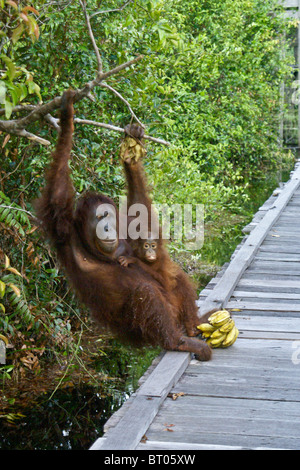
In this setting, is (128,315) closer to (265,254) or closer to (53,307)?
(53,307)

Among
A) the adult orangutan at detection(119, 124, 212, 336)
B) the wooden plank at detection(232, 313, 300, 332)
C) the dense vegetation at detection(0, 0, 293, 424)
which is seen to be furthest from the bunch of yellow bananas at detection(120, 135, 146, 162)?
the wooden plank at detection(232, 313, 300, 332)

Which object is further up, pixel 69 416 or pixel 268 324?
pixel 268 324

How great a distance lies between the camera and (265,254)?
6.28 metres

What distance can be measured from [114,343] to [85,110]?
6.37 feet

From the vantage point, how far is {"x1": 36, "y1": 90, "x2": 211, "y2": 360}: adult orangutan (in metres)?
3.53

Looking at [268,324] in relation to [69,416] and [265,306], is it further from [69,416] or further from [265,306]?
Result: [69,416]

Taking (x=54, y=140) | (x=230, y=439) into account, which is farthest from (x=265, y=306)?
(x=230, y=439)

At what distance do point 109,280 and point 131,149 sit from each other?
0.71 meters

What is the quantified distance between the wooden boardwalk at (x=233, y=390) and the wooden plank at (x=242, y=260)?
1cm

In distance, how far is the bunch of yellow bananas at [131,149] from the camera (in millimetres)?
3658

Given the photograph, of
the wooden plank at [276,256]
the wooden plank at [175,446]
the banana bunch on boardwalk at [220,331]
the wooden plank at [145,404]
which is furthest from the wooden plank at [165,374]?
the wooden plank at [276,256]

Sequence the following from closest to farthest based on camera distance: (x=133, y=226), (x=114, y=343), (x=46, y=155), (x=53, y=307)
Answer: (x=133, y=226) < (x=46, y=155) < (x=53, y=307) < (x=114, y=343)

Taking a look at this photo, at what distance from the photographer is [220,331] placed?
13.0 feet
